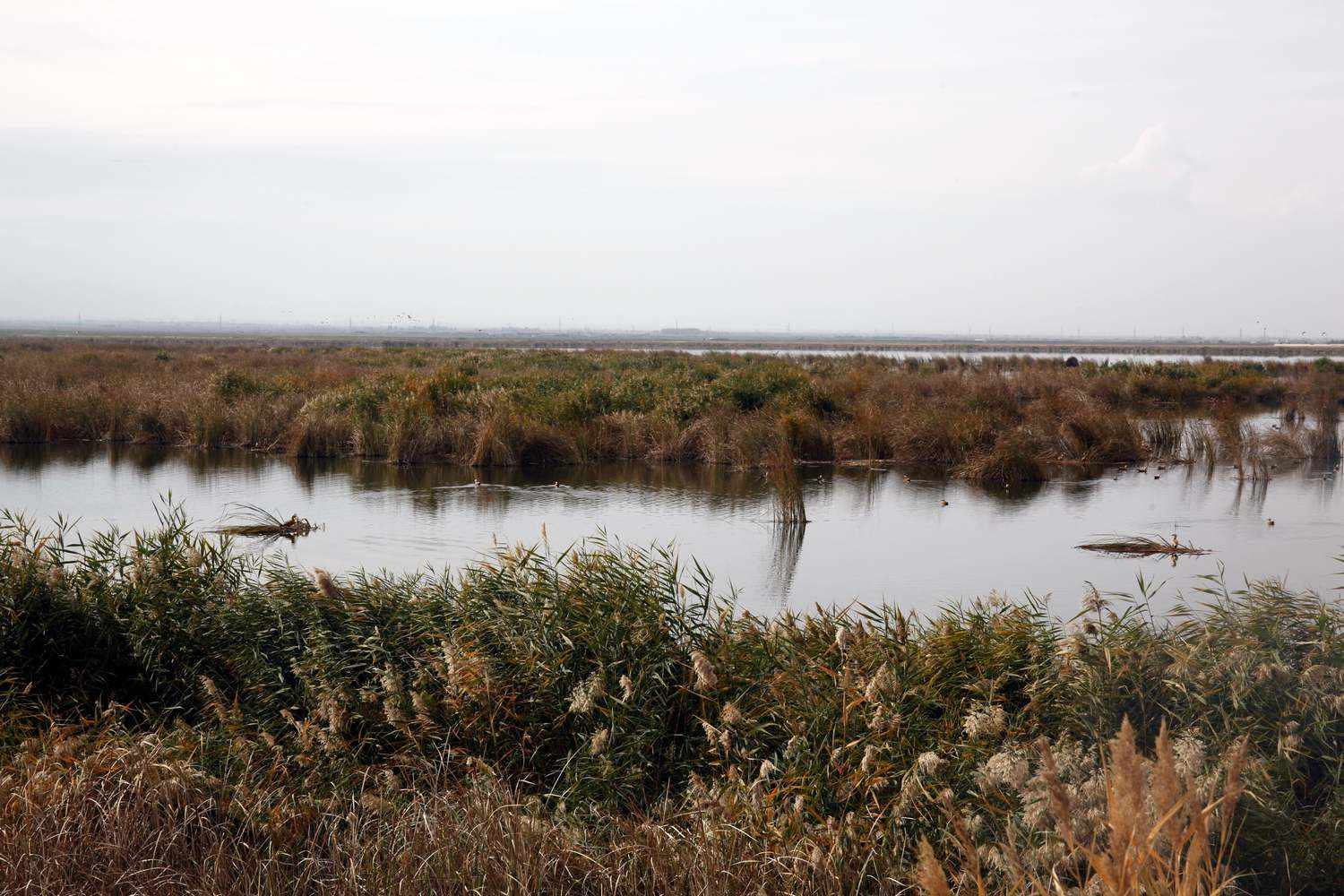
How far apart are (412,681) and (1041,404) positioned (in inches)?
800

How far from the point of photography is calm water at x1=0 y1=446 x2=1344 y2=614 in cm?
1162

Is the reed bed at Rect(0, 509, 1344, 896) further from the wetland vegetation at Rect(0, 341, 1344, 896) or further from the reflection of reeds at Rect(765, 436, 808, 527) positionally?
the reflection of reeds at Rect(765, 436, 808, 527)

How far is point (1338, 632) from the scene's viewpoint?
509 centimetres

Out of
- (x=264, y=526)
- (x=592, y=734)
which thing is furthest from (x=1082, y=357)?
(x=592, y=734)

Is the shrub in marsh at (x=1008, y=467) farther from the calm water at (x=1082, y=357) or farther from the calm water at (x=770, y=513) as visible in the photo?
the calm water at (x=1082, y=357)

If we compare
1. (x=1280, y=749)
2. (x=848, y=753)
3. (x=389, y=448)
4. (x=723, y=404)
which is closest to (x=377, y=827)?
(x=848, y=753)

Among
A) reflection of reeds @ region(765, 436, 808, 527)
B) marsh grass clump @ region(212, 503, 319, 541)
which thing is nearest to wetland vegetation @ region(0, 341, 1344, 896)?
marsh grass clump @ region(212, 503, 319, 541)

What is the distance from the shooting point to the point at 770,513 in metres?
15.5

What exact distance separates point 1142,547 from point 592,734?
30.2ft

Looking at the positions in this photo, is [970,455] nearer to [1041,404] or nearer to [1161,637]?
[1041,404]

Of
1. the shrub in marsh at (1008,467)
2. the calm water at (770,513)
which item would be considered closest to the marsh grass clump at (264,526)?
the calm water at (770,513)

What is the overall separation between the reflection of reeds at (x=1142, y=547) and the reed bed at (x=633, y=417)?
5.59m

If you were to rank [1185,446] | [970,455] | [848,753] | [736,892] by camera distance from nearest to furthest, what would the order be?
[736,892] → [848,753] → [970,455] → [1185,446]

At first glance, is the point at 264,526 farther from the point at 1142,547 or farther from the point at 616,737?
the point at 1142,547
